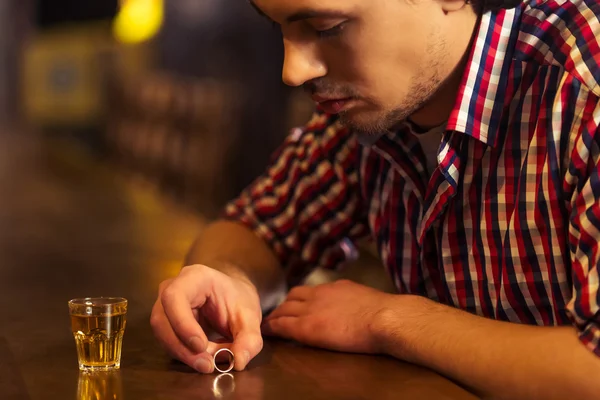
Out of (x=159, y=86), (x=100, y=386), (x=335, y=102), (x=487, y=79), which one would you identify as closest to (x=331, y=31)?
(x=335, y=102)

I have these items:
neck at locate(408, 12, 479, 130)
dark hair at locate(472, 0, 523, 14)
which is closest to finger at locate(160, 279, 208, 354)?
neck at locate(408, 12, 479, 130)

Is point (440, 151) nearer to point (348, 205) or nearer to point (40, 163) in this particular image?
point (348, 205)

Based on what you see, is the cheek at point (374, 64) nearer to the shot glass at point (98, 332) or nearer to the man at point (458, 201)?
the man at point (458, 201)

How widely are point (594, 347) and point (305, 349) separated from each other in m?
0.37

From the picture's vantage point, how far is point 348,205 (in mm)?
1589

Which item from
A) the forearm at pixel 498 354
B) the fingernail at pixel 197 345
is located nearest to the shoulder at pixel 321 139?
the forearm at pixel 498 354

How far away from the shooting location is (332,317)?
3.89 feet

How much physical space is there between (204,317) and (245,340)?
0.46ft

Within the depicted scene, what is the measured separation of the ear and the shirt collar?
0.11ft

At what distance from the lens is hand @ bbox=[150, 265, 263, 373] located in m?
1.03

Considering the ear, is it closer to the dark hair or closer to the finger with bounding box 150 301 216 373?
the dark hair

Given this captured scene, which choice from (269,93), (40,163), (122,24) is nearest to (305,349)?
(40,163)

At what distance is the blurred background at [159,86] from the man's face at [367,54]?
2.96m

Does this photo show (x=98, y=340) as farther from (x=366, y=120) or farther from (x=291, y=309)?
(x=366, y=120)
